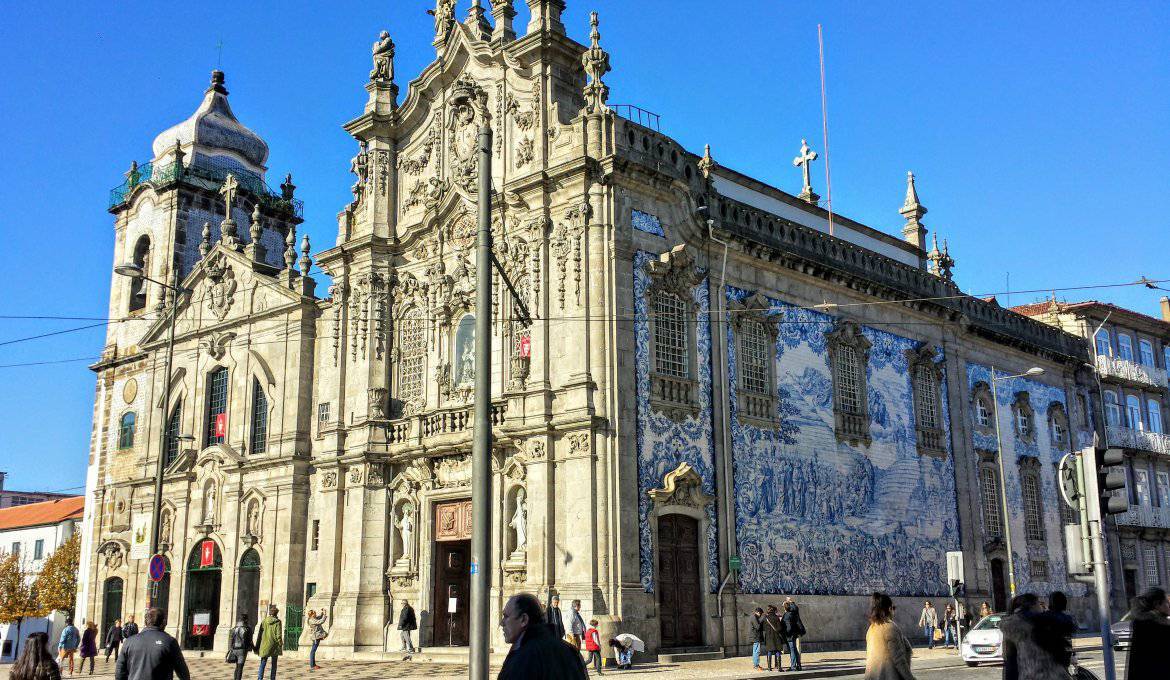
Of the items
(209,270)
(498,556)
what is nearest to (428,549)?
(498,556)

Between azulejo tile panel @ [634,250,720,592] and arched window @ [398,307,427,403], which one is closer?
azulejo tile panel @ [634,250,720,592]

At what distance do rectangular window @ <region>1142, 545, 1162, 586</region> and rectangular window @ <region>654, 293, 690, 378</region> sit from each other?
28.0m

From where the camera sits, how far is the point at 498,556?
27.2 m

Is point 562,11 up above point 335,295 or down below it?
above

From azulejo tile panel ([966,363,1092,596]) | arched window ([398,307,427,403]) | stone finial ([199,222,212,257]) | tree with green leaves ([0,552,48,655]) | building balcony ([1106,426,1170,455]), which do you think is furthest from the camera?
tree with green leaves ([0,552,48,655])

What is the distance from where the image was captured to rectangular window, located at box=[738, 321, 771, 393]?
97.7ft

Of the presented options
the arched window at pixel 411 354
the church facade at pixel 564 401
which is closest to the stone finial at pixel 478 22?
the church facade at pixel 564 401

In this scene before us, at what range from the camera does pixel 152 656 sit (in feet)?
32.6

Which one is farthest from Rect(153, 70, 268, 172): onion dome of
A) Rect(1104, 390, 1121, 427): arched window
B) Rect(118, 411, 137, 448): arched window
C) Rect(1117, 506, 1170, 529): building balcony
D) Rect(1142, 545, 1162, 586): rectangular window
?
Rect(1142, 545, 1162, 586): rectangular window

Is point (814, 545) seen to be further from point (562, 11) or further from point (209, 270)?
point (209, 270)

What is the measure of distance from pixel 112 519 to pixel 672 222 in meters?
24.8

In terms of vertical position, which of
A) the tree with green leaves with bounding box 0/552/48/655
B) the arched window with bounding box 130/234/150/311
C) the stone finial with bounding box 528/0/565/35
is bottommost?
the tree with green leaves with bounding box 0/552/48/655

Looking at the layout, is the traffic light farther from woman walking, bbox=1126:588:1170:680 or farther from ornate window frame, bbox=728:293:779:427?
ornate window frame, bbox=728:293:779:427

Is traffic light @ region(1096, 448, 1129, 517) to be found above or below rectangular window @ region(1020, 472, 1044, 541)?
below
